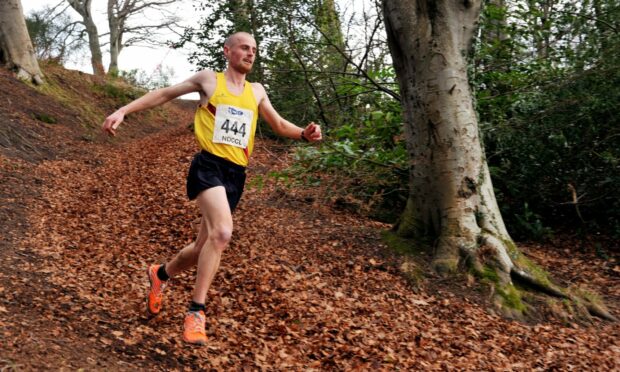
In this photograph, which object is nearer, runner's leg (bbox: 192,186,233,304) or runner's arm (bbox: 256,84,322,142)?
runner's leg (bbox: 192,186,233,304)

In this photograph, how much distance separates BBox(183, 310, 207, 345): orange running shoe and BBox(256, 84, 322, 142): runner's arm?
5.10 ft

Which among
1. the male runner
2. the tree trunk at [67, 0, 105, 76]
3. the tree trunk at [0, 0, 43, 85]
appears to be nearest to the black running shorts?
the male runner

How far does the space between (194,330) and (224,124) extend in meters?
1.44

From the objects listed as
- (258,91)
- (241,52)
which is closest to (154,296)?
(258,91)

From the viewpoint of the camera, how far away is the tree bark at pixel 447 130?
17.3ft

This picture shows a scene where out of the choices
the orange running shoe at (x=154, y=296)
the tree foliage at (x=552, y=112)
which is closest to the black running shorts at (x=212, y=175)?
the orange running shoe at (x=154, y=296)

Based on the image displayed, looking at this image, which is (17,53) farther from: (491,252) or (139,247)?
(491,252)

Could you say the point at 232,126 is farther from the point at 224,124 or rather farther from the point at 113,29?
the point at 113,29

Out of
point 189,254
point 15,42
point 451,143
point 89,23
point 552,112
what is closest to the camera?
point 189,254

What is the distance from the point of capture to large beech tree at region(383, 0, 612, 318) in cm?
520

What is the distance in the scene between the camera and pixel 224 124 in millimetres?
3859

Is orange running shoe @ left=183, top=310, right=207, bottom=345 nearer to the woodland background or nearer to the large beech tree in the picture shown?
the woodland background

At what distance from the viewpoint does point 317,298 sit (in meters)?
4.81

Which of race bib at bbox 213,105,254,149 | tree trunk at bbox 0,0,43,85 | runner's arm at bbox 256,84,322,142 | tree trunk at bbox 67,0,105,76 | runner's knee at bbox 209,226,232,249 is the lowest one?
runner's knee at bbox 209,226,232,249
